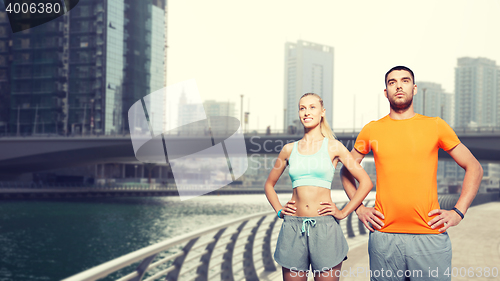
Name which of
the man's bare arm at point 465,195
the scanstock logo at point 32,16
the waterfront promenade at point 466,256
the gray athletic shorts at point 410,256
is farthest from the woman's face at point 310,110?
the scanstock logo at point 32,16

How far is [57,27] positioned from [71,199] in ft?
168

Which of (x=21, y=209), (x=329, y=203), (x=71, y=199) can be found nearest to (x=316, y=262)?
(x=329, y=203)

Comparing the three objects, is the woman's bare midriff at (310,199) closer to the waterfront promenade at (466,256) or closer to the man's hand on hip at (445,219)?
the man's hand on hip at (445,219)

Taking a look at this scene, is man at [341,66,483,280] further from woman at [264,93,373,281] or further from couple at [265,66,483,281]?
woman at [264,93,373,281]

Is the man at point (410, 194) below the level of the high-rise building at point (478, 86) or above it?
below


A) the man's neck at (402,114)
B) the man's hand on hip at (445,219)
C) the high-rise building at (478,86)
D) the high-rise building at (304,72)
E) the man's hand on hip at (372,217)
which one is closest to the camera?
the man's hand on hip at (445,219)

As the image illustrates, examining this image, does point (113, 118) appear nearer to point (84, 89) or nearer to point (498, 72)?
point (84, 89)

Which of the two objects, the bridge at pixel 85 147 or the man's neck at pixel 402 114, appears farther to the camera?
the bridge at pixel 85 147

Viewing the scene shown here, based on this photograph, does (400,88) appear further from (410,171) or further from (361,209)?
(361,209)

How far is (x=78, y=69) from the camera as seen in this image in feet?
302

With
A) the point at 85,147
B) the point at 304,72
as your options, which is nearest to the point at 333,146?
the point at 85,147

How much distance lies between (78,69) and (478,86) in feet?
363

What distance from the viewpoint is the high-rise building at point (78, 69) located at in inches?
3455

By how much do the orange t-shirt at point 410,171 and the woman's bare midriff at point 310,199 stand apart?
38 centimetres
